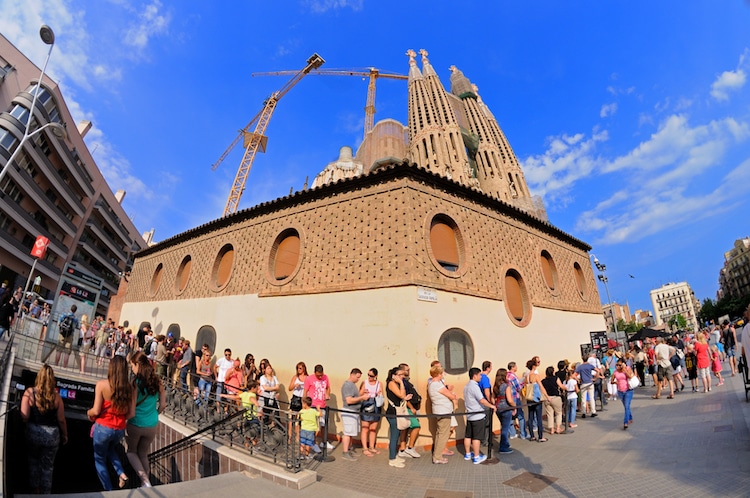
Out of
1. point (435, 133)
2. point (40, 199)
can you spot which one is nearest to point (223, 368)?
point (40, 199)

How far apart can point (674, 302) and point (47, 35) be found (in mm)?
138023

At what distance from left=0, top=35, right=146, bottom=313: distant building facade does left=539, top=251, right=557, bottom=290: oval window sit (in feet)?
70.1

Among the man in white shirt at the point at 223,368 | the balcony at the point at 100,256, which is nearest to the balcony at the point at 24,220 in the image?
the balcony at the point at 100,256

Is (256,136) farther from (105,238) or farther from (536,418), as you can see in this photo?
(536,418)

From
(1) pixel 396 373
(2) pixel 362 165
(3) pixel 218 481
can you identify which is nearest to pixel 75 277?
(3) pixel 218 481

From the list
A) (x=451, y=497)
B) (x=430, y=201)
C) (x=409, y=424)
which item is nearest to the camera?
(x=451, y=497)

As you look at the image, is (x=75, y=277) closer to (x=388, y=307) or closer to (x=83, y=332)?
(x=83, y=332)

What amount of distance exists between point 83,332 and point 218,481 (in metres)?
11.3

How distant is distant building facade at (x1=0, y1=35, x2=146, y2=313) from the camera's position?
930 inches

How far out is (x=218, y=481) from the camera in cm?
484

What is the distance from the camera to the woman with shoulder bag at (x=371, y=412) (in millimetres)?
7020

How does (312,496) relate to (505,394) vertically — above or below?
below

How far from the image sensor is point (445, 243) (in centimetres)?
1020

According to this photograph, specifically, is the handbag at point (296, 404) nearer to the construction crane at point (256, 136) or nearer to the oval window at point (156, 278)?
the oval window at point (156, 278)
